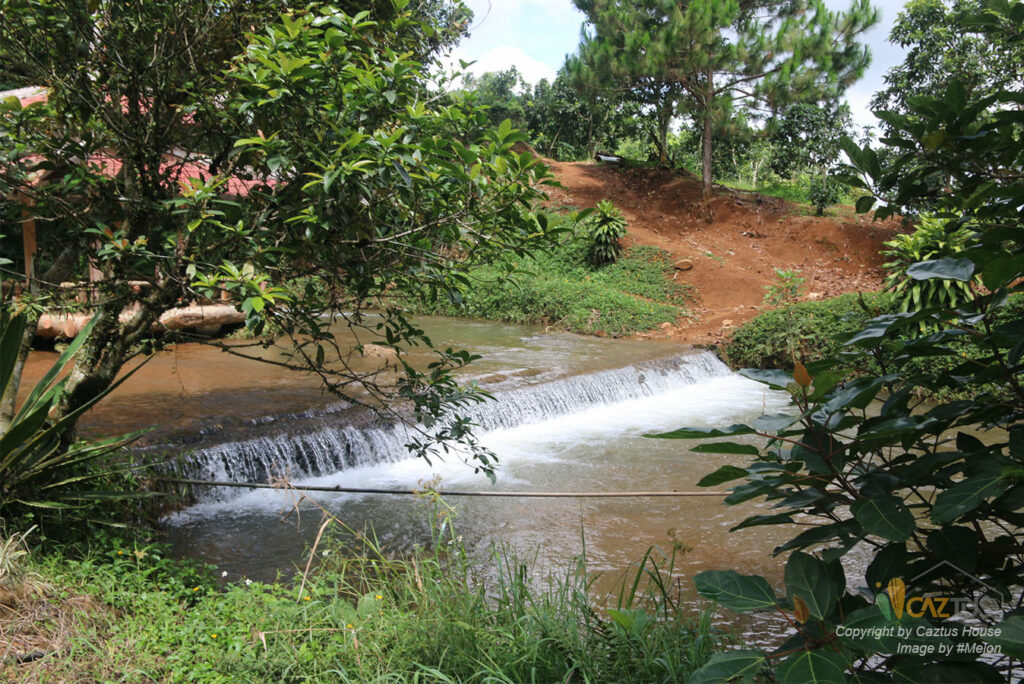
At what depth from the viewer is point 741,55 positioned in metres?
17.7

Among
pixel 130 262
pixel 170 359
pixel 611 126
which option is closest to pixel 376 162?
pixel 130 262

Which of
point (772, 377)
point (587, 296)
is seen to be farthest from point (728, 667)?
point (587, 296)

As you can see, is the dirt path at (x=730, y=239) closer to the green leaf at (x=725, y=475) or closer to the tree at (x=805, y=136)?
the tree at (x=805, y=136)

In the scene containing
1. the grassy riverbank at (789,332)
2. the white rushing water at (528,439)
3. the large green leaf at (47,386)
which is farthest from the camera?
the grassy riverbank at (789,332)

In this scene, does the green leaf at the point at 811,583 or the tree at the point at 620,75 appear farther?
the tree at the point at 620,75

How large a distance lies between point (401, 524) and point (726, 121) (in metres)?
15.5

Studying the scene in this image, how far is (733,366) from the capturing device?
1209cm

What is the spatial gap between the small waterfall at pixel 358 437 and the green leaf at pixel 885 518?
295 centimetres

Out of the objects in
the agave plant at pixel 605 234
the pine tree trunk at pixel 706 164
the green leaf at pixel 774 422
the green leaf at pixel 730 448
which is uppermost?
the pine tree trunk at pixel 706 164

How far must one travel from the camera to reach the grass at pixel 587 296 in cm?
1438

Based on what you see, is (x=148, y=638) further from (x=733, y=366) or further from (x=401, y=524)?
(x=733, y=366)

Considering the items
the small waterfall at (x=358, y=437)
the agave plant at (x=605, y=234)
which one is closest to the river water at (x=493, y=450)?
the small waterfall at (x=358, y=437)

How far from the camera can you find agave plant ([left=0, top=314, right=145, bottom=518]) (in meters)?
3.51

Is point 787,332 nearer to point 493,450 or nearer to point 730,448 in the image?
point 493,450
